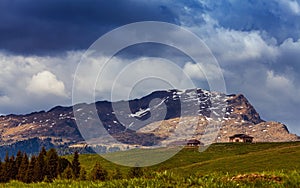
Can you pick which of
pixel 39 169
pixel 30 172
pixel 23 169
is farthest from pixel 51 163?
pixel 23 169

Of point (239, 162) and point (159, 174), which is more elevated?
point (239, 162)

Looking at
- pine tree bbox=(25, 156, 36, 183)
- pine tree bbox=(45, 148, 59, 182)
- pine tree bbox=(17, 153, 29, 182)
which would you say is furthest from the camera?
pine tree bbox=(45, 148, 59, 182)

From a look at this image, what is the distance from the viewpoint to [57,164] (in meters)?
144

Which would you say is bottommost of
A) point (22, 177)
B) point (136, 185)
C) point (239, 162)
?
point (136, 185)

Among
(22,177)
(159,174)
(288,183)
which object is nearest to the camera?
(288,183)

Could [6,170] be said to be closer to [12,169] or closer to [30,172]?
[12,169]

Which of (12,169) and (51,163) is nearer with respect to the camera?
(51,163)

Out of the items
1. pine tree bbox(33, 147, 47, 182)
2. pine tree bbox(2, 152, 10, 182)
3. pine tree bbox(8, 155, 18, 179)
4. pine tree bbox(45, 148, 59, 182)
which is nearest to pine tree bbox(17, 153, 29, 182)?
pine tree bbox(33, 147, 47, 182)

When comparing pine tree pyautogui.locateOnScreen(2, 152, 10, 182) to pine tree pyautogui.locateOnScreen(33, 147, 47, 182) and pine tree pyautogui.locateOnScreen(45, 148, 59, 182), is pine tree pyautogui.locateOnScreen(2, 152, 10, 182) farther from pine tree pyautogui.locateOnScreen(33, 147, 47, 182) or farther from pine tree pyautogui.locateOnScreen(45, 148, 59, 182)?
→ pine tree pyautogui.locateOnScreen(45, 148, 59, 182)

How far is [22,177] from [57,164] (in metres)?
11.3

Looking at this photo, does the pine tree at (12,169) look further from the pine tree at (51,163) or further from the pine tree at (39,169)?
the pine tree at (51,163)

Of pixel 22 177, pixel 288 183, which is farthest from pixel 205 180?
pixel 22 177

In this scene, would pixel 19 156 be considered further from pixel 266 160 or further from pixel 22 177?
pixel 266 160

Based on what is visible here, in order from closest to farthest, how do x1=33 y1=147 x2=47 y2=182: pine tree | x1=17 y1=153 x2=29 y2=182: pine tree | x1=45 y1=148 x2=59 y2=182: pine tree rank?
x1=33 y1=147 x2=47 y2=182: pine tree < x1=17 y1=153 x2=29 y2=182: pine tree < x1=45 y1=148 x2=59 y2=182: pine tree
